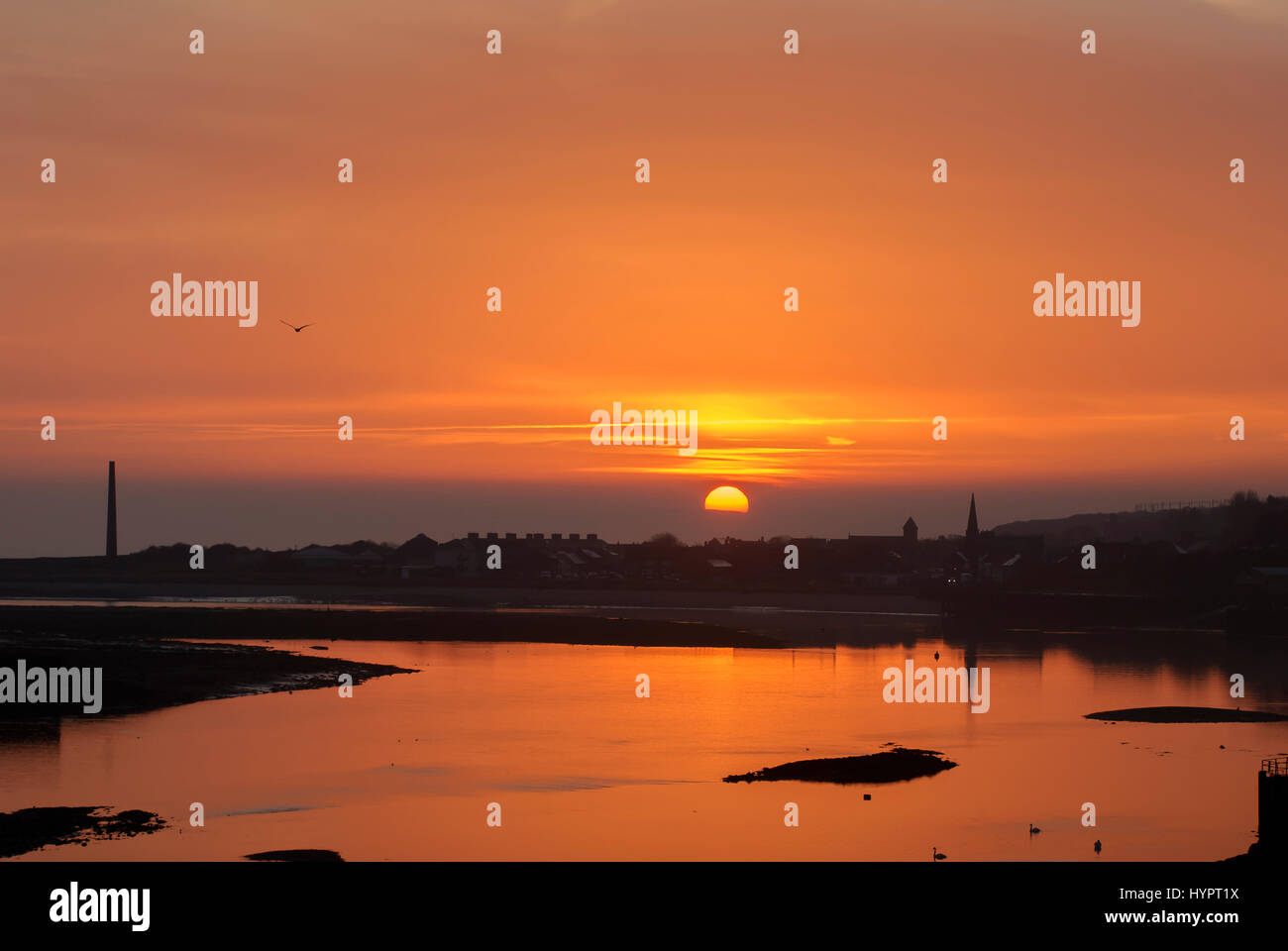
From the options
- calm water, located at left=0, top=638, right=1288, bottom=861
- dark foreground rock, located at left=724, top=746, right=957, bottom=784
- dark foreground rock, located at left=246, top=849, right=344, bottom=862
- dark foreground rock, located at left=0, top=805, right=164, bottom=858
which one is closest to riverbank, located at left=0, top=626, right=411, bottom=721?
calm water, located at left=0, top=638, right=1288, bottom=861

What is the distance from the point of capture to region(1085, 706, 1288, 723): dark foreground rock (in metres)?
60.4

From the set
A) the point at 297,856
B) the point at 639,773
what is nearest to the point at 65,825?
the point at 297,856

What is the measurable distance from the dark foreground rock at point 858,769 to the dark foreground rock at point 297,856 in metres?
16.1

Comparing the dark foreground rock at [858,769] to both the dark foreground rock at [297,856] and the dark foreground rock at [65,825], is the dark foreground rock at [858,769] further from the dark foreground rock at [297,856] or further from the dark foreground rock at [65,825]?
the dark foreground rock at [65,825]

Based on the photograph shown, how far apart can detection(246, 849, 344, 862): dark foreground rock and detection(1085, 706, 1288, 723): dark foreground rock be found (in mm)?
40645

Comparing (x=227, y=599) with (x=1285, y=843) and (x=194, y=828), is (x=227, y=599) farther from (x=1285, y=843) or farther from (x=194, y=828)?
(x=1285, y=843)

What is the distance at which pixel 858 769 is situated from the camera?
45438 millimetres

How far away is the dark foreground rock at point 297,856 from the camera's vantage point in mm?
31186

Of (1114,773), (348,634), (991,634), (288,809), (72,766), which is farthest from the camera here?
(991,634)

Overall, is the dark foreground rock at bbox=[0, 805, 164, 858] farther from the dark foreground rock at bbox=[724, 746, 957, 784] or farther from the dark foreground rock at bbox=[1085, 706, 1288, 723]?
the dark foreground rock at bbox=[1085, 706, 1288, 723]

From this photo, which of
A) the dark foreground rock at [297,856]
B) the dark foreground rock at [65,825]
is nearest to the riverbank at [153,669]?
the dark foreground rock at [65,825]
